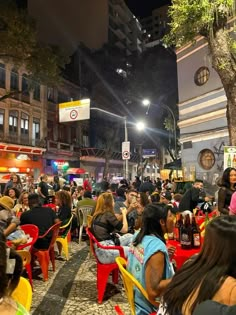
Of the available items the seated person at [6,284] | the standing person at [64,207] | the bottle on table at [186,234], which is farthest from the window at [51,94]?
the seated person at [6,284]

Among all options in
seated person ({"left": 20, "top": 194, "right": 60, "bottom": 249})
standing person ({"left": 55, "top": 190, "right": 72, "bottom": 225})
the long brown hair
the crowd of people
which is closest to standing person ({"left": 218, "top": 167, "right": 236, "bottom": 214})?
the crowd of people

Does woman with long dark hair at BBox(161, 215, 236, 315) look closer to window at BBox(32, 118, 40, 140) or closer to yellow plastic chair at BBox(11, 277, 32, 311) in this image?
yellow plastic chair at BBox(11, 277, 32, 311)

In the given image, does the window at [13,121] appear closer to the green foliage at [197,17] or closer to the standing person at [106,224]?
the green foliage at [197,17]

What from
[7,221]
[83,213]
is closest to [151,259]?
[7,221]

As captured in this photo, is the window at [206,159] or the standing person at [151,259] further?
the window at [206,159]

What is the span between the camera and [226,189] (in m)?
5.77

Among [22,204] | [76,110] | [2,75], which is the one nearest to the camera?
[22,204]

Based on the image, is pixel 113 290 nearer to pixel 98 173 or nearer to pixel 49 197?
pixel 49 197

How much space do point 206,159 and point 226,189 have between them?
8787mm

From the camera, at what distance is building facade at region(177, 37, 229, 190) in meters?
13.6

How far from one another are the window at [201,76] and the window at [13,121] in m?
16.1

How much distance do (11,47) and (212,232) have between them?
16847 millimetres

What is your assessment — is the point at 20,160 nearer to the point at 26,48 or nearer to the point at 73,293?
the point at 26,48

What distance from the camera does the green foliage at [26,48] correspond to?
1555cm
